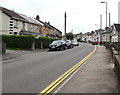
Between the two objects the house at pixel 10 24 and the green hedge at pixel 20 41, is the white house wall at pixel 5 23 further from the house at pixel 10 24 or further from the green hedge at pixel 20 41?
the green hedge at pixel 20 41

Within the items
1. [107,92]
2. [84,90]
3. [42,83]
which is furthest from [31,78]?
[107,92]

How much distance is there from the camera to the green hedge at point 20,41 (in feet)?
77.8

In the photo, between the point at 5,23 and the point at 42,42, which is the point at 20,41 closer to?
the point at 42,42

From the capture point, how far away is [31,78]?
291 inches

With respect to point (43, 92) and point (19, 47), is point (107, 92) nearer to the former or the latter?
point (43, 92)

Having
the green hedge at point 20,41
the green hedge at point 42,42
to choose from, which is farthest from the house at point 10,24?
the green hedge at point 42,42

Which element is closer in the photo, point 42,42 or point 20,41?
point 20,41

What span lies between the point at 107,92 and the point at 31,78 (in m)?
3.38

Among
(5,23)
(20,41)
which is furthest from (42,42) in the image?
(5,23)

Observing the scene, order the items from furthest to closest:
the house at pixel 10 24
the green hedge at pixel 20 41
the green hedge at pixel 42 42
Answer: the house at pixel 10 24 → the green hedge at pixel 42 42 → the green hedge at pixel 20 41

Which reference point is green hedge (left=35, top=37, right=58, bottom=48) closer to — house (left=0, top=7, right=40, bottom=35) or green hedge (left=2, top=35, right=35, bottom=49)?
green hedge (left=2, top=35, right=35, bottom=49)

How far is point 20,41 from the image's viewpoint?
24.1 m

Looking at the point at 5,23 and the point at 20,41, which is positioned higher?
the point at 5,23

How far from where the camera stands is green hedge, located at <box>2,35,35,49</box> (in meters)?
23.7
